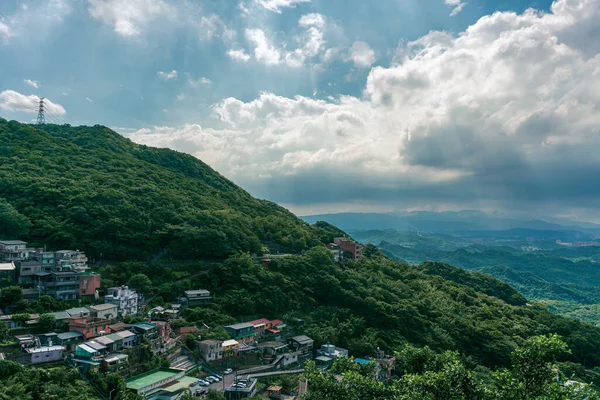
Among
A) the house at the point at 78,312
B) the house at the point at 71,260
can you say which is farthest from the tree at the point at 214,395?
the house at the point at 71,260

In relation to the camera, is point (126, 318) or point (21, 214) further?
point (21, 214)

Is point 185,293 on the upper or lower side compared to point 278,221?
lower

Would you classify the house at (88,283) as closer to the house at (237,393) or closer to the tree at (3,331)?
the tree at (3,331)

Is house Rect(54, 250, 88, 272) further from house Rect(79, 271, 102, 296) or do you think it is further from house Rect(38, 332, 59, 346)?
house Rect(38, 332, 59, 346)

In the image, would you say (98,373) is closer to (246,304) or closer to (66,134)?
(246,304)

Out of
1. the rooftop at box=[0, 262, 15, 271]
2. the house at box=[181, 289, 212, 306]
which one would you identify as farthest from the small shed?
the rooftop at box=[0, 262, 15, 271]

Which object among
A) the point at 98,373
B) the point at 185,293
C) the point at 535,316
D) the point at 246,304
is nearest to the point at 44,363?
the point at 98,373

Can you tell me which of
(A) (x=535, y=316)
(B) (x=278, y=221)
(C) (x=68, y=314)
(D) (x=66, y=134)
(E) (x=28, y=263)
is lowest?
(A) (x=535, y=316)

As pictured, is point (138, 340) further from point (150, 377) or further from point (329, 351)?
point (329, 351)
